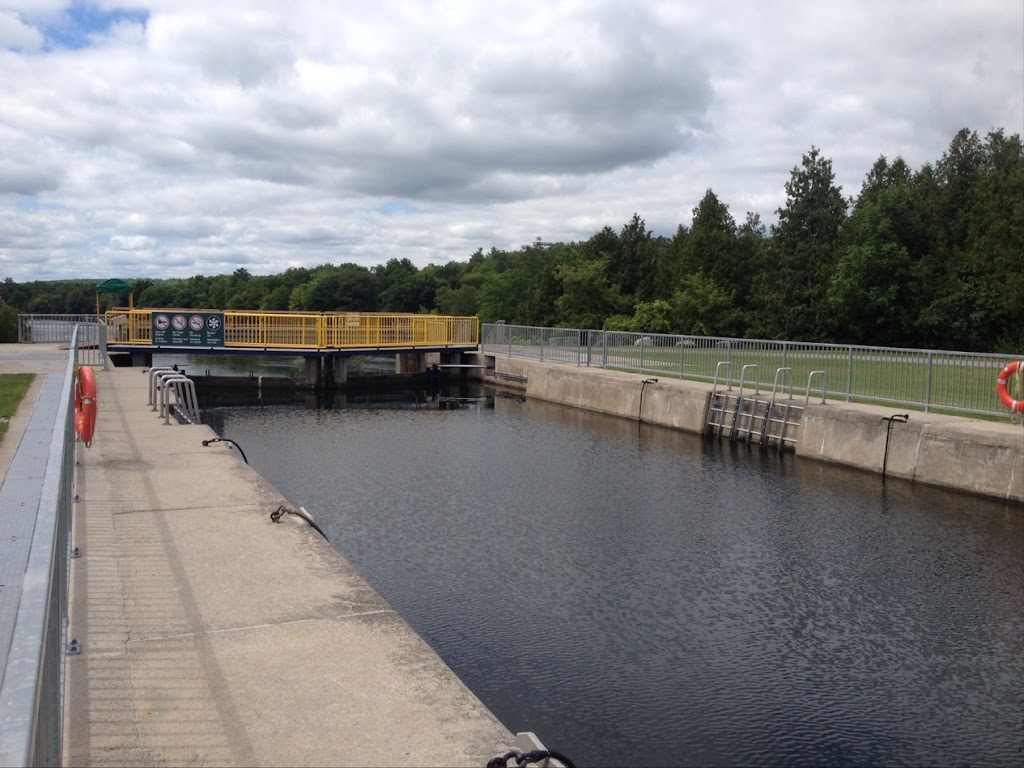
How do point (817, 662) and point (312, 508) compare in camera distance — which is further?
point (312, 508)

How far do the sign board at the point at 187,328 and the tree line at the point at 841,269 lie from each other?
750 inches

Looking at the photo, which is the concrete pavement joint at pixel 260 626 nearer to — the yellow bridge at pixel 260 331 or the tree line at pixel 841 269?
the yellow bridge at pixel 260 331

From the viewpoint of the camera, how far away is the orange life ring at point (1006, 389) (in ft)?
50.6

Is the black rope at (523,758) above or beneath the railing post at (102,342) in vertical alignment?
beneath

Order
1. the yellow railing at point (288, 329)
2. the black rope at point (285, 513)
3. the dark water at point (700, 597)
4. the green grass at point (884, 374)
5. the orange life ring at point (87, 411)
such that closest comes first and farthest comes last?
the dark water at point (700, 597) → the black rope at point (285, 513) → the orange life ring at point (87, 411) → the green grass at point (884, 374) → the yellow railing at point (288, 329)

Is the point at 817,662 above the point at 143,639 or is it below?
below

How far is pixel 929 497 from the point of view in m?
15.0

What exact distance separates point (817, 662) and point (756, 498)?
6.98 meters

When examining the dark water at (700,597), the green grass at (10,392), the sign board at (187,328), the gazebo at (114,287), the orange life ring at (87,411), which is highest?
the gazebo at (114,287)

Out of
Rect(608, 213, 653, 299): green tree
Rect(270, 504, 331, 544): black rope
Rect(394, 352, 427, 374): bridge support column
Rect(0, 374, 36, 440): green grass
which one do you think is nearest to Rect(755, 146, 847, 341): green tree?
Rect(608, 213, 653, 299): green tree

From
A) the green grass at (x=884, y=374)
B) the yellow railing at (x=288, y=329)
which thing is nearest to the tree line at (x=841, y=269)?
the yellow railing at (x=288, y=329)

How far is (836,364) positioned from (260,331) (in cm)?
1926

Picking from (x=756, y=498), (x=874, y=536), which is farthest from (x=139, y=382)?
(x=874, y=536)

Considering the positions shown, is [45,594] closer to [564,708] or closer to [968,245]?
[564,708]
